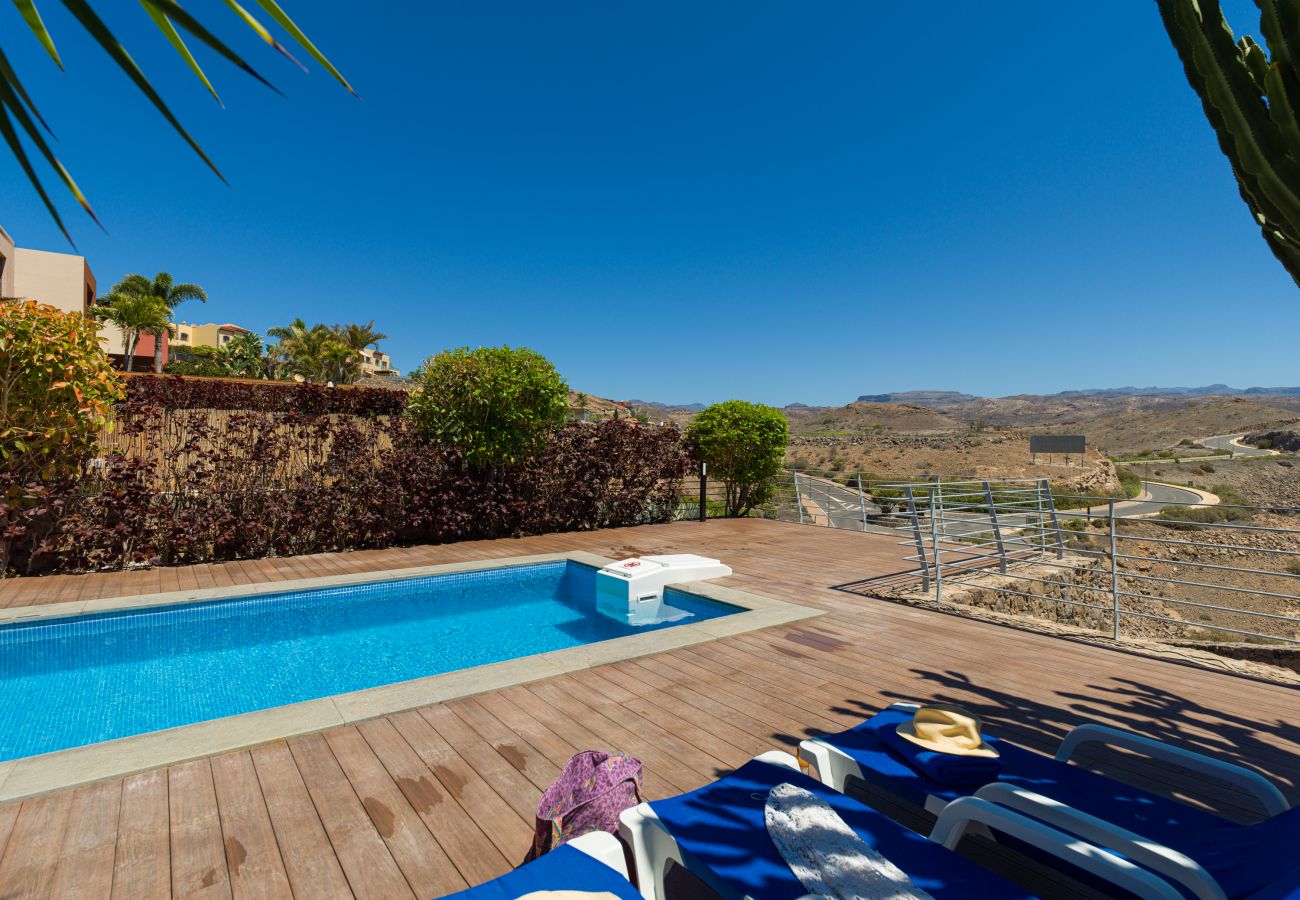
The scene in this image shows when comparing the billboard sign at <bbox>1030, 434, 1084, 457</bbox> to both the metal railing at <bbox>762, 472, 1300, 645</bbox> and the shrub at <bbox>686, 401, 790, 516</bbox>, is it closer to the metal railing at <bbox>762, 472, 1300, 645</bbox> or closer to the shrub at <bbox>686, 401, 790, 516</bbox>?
the metal railing at <bbox>762, 472, 1300, 645</bbox>

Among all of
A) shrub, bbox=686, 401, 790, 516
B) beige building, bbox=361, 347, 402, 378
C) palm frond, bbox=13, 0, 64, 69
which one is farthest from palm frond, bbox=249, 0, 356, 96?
beige building, bbox=361, 347, 402, 378

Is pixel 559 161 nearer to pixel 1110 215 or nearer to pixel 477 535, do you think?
pixel 477 535

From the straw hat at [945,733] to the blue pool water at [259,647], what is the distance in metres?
3.20

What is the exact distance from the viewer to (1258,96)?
2299 millimetres

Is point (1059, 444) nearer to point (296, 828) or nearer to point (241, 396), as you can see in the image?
point (241, 396)

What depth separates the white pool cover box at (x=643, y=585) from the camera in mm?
6059

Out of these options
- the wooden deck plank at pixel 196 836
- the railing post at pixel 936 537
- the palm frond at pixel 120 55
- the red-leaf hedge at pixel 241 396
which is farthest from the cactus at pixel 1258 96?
the red-leaf hedge at pixel 241 396

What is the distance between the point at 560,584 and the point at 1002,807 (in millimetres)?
5911

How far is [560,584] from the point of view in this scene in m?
7.29

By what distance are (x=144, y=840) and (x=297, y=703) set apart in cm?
127

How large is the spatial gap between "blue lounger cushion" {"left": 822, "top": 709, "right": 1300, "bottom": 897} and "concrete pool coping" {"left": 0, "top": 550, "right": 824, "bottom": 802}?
2023 millimetres

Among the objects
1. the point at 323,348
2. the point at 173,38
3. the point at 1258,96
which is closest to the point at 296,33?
the point at 173,38

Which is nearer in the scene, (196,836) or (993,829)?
(993,829)

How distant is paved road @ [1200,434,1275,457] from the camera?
43.0 meters
